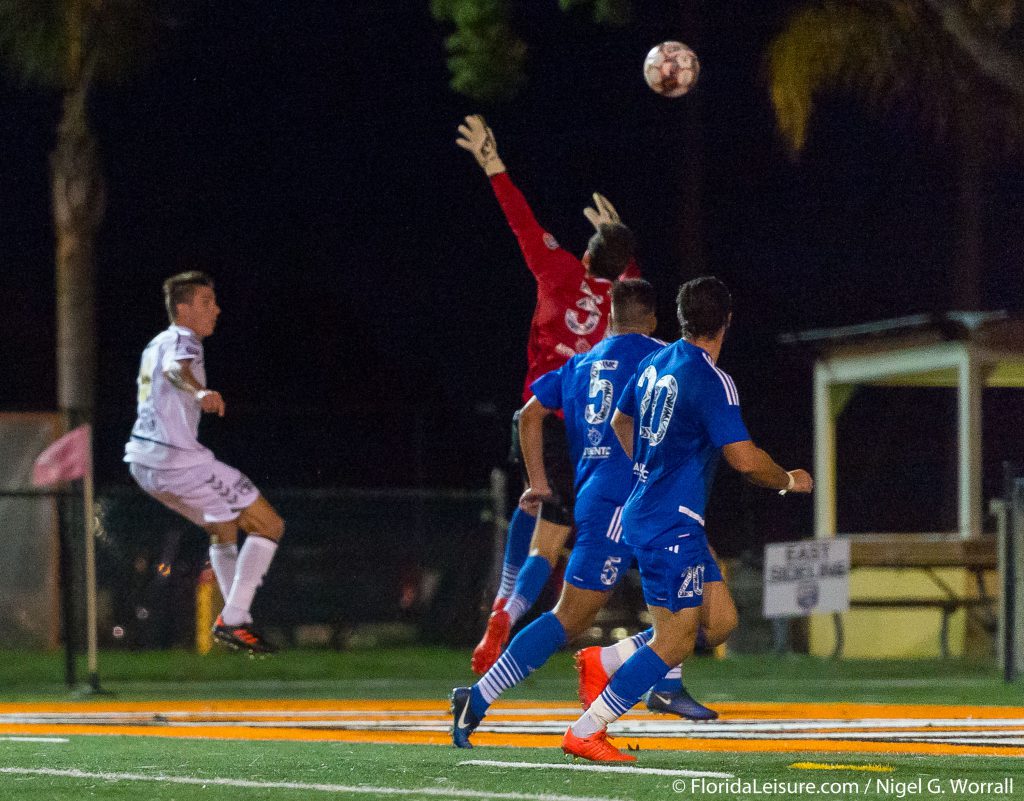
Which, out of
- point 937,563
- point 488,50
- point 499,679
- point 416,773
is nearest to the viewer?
point 416,773

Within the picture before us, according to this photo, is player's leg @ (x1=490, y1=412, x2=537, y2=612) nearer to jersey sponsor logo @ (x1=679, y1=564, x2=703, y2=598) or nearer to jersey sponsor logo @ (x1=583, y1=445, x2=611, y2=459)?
jersey sponsor logo @ (x1=583, y1=445, x2=611, y2=459)

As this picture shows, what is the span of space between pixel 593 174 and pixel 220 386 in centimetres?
780

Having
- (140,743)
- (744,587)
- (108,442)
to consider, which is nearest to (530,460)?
(140,743)

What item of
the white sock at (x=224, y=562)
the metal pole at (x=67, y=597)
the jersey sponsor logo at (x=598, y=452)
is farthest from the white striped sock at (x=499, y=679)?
the metal pole at (x=67, y=597)

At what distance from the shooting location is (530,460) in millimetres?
10266

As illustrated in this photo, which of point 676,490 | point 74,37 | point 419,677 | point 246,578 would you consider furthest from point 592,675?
point 74,37

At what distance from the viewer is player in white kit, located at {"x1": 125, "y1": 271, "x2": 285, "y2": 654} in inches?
466

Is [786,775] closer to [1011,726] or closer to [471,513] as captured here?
[1011,726]

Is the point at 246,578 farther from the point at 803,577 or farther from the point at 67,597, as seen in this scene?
the point at 803,577

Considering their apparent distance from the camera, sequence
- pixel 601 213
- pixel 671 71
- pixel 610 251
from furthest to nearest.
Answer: pixel 671 71
pixel 601 213
pixel 610 251

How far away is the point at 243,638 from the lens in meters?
11.8

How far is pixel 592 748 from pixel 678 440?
1.26m

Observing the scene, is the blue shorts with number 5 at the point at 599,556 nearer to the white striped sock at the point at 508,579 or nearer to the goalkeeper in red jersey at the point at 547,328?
the goalkeeper in red jersey at the point at 547,328

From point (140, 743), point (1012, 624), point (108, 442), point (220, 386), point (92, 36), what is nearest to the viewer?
point (140, 743)
